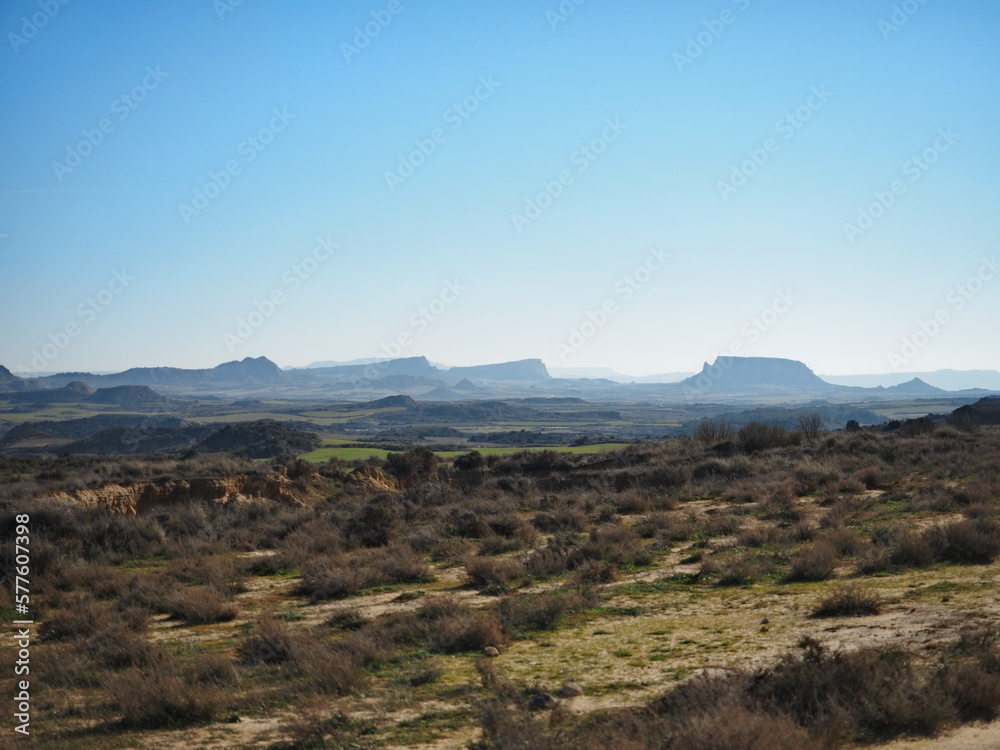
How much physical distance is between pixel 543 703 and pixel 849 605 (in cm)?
472

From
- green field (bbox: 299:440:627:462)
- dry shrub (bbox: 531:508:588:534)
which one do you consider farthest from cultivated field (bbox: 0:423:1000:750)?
green field (bbox: 299:440:627:462)

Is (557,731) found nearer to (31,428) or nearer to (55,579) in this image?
(55,579)

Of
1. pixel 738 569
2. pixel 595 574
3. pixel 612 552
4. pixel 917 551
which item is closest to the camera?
pixel 917 551

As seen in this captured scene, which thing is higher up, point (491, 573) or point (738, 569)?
point (738, 569)

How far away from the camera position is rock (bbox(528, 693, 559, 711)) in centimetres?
684

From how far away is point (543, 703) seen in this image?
6.90 meters

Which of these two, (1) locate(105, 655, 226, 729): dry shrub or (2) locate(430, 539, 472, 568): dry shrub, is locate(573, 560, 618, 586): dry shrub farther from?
(1) locate(105, 655, 226, 729): dry shrub

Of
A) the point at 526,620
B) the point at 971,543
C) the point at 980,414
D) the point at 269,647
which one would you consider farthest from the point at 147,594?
the point at 980,414

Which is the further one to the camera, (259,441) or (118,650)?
(259,441)

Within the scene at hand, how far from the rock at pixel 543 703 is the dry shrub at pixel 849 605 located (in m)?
4.40

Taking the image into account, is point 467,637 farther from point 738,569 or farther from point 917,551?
point 917,551

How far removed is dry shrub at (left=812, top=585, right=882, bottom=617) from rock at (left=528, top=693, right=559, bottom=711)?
440 cm

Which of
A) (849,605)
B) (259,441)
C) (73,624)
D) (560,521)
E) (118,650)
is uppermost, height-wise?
(849,605)

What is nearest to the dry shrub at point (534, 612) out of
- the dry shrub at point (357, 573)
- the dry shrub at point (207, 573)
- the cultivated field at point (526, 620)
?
the cultivated field at point (526, 620)
